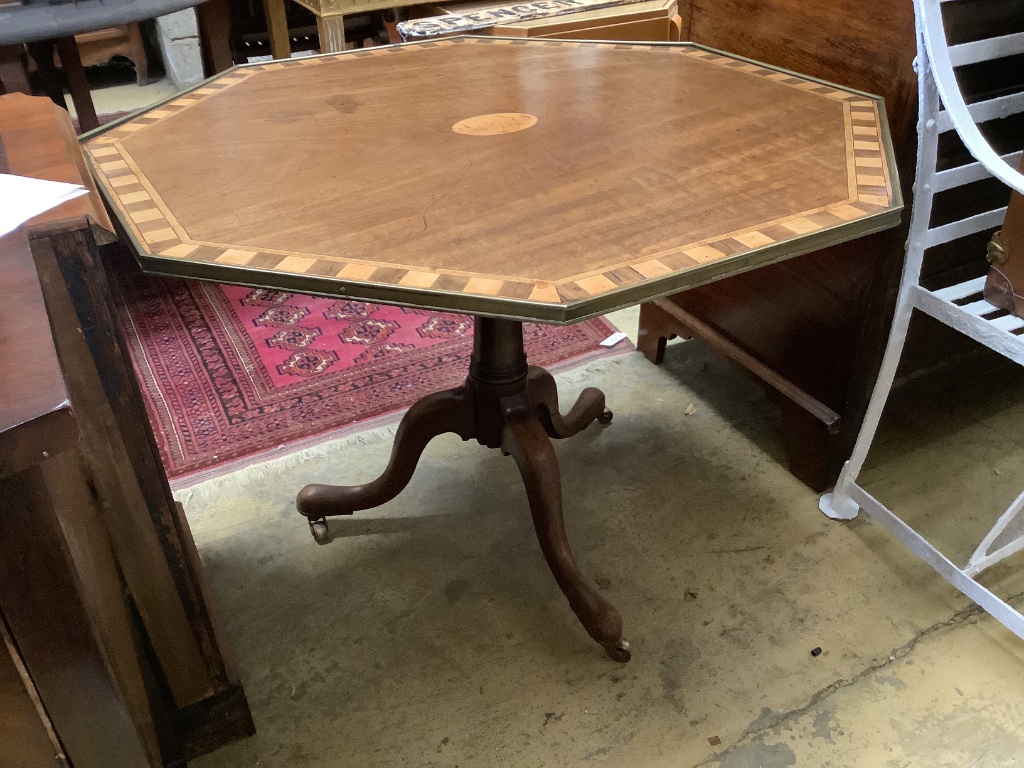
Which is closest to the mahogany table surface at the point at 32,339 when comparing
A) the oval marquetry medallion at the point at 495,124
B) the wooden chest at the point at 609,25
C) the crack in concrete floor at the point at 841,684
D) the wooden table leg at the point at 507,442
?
the oval marquetry medallion at the point at 495,124

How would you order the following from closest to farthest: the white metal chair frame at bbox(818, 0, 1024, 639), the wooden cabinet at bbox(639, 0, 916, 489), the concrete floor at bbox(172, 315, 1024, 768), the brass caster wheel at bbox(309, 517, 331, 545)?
the white metal chair frame at bbox(818, 0, 1024, 639) < the concrete floor at bbox(172, 315, 1024, 768) < the wooden cabinet at bbox(639, 0, 916, 489) < the brass caster wheel at bbox(309, 517, 331, 545)

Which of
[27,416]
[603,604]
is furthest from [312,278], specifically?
[603,604]

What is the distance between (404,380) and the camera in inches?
84.3

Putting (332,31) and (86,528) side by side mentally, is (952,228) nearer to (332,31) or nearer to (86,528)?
(86,528)

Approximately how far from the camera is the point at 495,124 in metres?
1.26

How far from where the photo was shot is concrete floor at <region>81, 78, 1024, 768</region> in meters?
1.30

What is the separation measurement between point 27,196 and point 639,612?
1.18 m

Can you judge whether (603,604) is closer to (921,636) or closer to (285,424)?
(921,636)

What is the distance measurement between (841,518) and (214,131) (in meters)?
1.42

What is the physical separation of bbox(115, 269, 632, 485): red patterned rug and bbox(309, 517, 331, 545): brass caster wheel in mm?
297

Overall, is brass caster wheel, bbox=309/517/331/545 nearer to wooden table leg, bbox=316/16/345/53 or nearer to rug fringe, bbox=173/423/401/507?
rug fringe, bbox=173/423/401/507

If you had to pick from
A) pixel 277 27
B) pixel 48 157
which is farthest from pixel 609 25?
pixel 48 157

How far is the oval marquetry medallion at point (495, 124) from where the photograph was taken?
1.24 meters

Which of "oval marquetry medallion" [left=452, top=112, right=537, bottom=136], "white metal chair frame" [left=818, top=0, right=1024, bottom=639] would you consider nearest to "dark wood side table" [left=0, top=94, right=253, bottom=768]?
"oval marquetry medallion" [left=452, top=112, right=537, bottom=136]
